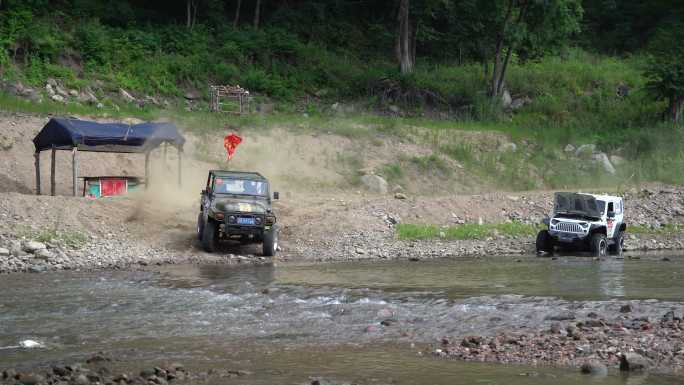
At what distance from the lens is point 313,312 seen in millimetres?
16797

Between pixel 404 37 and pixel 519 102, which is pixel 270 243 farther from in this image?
pixel 519 102

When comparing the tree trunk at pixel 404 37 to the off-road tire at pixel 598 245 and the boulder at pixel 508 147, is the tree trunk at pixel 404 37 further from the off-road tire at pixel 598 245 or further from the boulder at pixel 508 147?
the off-road tire at pixel 598 245

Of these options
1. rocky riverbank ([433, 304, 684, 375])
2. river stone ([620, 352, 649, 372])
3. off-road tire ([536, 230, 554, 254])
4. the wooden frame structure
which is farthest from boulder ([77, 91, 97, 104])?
river stone ([620, 352, 649, 372])

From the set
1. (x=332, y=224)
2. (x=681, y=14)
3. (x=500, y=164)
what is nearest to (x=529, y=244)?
(x=332, y=224)

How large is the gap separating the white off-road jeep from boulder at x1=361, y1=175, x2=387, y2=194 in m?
8.69

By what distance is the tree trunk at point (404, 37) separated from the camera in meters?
45.6

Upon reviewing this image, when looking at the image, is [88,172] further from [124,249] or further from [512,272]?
[512,272]

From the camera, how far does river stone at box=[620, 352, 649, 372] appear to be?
40.5 feet

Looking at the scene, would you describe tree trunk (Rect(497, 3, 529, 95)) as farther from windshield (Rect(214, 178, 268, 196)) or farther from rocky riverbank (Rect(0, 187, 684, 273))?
windshield (Rect(214, 178, 268, 196))

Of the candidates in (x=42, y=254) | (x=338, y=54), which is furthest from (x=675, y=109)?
(x=42, y=254)

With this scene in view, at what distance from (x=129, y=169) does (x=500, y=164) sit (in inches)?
607

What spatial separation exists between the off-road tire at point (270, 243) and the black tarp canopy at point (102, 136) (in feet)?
21.6

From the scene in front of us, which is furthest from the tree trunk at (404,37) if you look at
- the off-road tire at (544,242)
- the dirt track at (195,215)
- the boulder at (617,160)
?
the off-road tire at (544,242)

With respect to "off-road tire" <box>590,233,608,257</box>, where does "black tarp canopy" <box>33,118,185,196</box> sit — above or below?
above
